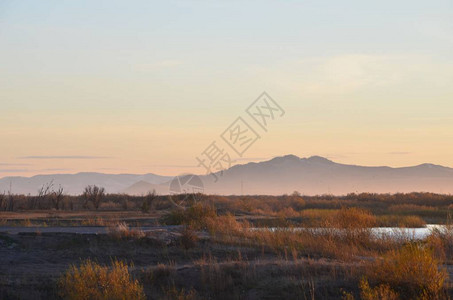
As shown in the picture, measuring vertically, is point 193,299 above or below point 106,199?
below

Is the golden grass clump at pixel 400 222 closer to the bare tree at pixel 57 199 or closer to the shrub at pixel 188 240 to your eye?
the shrub at pixel 188 240

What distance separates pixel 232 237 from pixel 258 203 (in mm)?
36187

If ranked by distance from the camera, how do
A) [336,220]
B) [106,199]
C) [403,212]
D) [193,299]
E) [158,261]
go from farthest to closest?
[106,199], [403,212], [336,220], [158,261], [193,299]

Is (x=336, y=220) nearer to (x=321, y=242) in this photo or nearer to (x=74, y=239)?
(x=321, y=242)

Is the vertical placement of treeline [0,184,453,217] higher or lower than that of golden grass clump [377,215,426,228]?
higher

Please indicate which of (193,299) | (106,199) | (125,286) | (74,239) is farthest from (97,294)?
(106,199)

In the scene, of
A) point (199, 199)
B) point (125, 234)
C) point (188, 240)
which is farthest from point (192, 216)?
point (199, 199)

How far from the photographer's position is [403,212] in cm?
5181

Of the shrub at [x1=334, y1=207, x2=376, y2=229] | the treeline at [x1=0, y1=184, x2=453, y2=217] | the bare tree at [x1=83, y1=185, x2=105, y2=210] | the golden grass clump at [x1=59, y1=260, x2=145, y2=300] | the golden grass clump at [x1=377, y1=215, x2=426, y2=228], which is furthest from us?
the bare tree at [x1=83, y1=185, x2=105, y2=210]

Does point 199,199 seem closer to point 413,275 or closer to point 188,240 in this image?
point 188,240

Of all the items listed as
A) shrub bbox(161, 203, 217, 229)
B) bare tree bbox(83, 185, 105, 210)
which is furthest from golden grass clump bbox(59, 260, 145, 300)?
bare tree bbox(83, 185, 105, 210)

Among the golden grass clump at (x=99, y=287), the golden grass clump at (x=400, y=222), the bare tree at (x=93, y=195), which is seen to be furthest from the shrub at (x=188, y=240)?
the bare tree at (x=93, y=195)

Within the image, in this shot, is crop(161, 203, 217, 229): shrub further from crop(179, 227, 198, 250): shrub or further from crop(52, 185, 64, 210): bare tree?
crop(52, 185, 64, 210): bare tree

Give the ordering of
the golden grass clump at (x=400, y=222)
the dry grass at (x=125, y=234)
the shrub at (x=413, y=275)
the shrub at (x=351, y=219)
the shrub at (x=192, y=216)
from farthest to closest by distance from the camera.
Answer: the golden grass clump at (x=400, y=222) → the shrub at (x=192, y=216) → the shrub at (x=351, y=219) → the dry grass at (x=125, y=234) → the shrub at (x=413, y=275)
